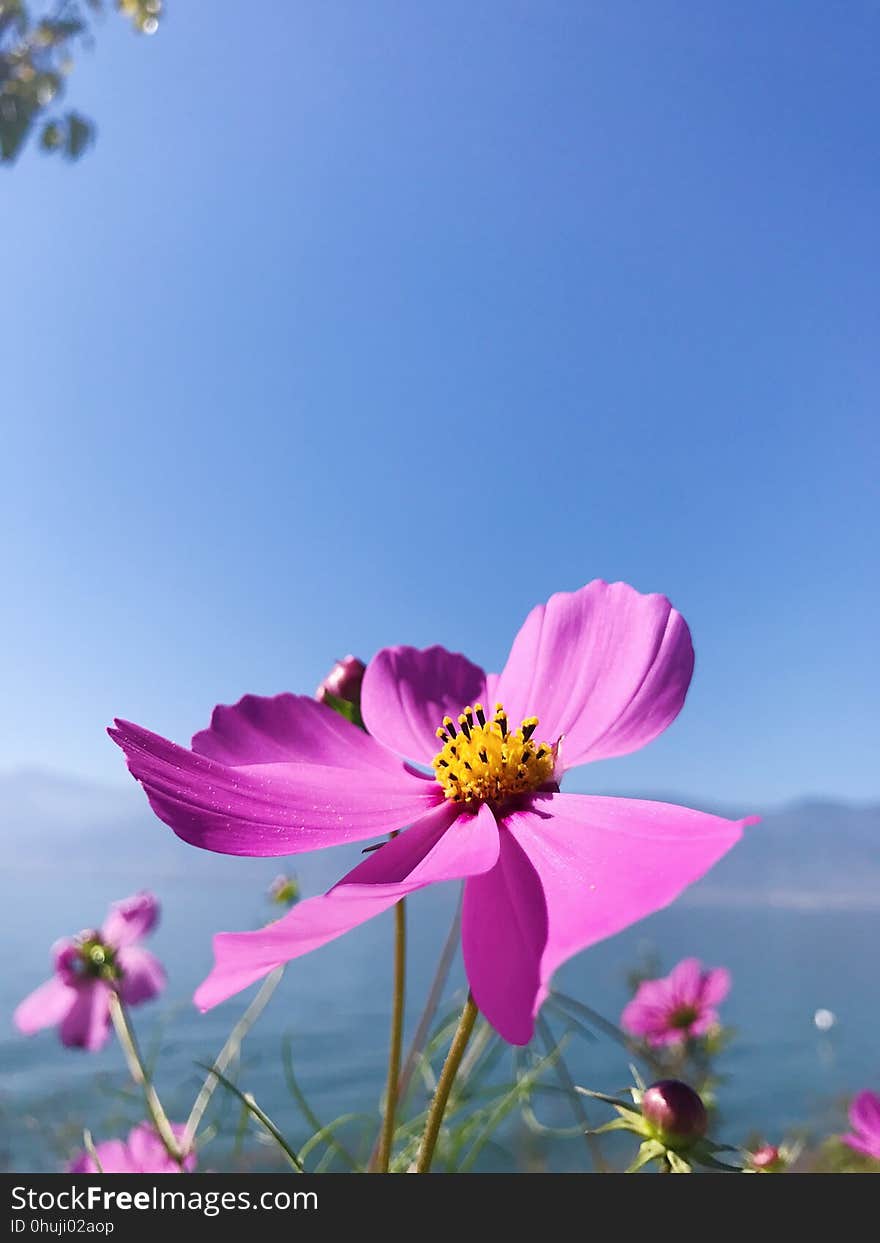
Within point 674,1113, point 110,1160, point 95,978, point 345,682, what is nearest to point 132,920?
point 95,978

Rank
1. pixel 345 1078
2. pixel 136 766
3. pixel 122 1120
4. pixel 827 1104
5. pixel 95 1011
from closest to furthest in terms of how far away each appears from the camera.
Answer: pixel 136 766 → pixel 95 1011 → pixel 122 1120 → pixel 345 1078 → pixel 827 1104

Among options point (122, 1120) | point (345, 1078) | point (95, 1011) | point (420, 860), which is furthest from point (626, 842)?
point (345, 1078)

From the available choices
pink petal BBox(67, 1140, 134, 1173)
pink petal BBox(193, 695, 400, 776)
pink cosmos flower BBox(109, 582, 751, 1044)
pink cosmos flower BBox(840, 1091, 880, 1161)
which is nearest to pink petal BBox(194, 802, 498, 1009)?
pink cosmos flower BBox(109, 582, 751, 1044)

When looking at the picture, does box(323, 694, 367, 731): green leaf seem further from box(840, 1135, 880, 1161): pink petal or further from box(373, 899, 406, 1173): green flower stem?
box(840, 1135, 880, 1161): pink petal

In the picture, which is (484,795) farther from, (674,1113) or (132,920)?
(132,920)
